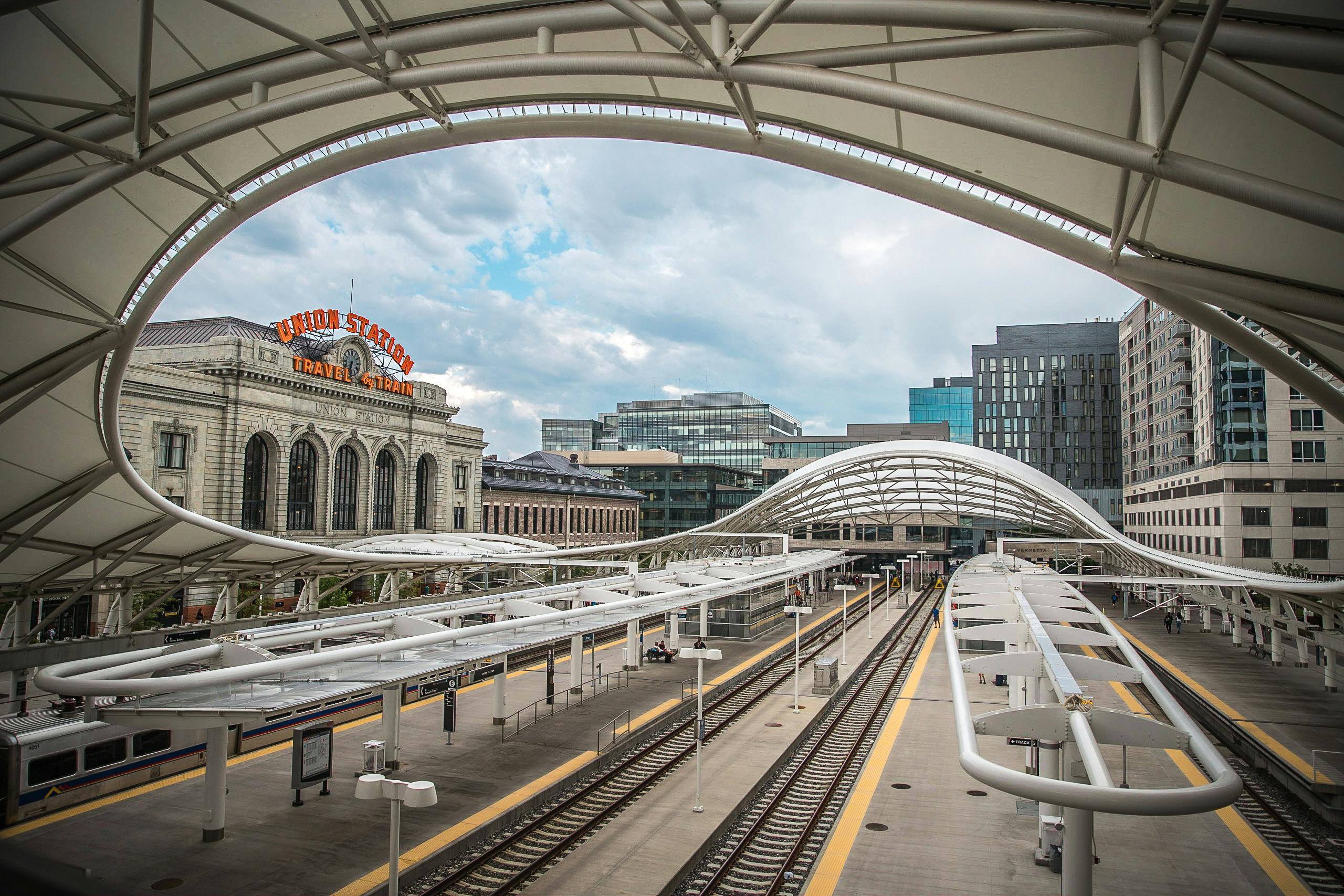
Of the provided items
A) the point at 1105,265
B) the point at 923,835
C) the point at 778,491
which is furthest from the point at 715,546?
the point at 1105,265

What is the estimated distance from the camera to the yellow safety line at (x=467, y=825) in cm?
1281

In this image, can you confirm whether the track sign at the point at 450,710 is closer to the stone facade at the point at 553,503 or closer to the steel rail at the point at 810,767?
the steel rail at the point at 810,767

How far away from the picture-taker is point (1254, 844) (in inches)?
601

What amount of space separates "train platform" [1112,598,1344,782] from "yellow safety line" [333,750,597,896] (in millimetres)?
16952

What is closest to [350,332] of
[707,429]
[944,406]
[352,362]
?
[352,362]

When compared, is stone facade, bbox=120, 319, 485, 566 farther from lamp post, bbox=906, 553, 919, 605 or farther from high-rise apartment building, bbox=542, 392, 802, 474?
high-rise apartment building, bbox=542, 392, 802, 474

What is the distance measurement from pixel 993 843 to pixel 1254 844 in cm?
502

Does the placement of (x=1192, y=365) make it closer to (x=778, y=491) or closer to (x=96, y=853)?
(x=778, y=491)

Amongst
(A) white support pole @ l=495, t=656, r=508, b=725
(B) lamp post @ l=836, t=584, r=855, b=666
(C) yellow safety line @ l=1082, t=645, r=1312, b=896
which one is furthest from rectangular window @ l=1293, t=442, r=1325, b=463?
(A) white support pole @ l=495, t=656, r=508, b=725

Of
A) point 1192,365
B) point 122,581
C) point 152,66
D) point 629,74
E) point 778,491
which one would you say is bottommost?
point 122,581

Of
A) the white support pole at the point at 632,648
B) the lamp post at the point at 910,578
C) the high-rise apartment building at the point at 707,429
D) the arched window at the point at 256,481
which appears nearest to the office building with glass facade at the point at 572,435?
the high-rise apartment building at the point at 707,429

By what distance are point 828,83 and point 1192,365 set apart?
6974cm

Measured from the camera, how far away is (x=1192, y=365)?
6594cm

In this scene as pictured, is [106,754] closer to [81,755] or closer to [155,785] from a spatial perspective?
[81,755]
